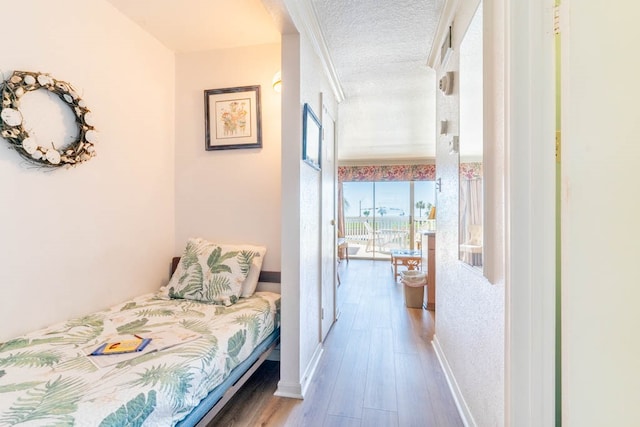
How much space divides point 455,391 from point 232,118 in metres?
2.43

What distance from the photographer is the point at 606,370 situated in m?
0.54

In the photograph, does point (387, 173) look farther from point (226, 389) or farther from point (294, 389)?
point (226, 389)

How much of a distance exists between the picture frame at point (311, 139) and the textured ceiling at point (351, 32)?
60 cm

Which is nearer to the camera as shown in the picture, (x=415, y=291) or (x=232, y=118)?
(x=232, y=118)

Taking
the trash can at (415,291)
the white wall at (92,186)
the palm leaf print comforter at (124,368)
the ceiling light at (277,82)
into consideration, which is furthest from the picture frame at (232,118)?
the trash can at (415,291)

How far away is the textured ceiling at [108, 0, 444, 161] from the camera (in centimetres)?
181

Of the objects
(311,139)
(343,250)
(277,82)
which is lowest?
(343,250)

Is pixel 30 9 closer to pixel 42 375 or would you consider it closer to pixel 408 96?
pixel 42 375

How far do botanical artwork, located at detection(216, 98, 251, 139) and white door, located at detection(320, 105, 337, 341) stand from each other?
2.12 feet

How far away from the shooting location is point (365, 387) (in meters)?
1.86

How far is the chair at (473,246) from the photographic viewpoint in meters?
1.34

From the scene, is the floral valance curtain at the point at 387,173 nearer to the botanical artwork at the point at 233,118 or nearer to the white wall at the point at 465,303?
the white wall at the point at 465,303

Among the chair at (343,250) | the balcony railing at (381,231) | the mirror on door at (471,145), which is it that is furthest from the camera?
the balcony railing at (381,231)

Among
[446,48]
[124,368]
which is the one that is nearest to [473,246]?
[446,48]
